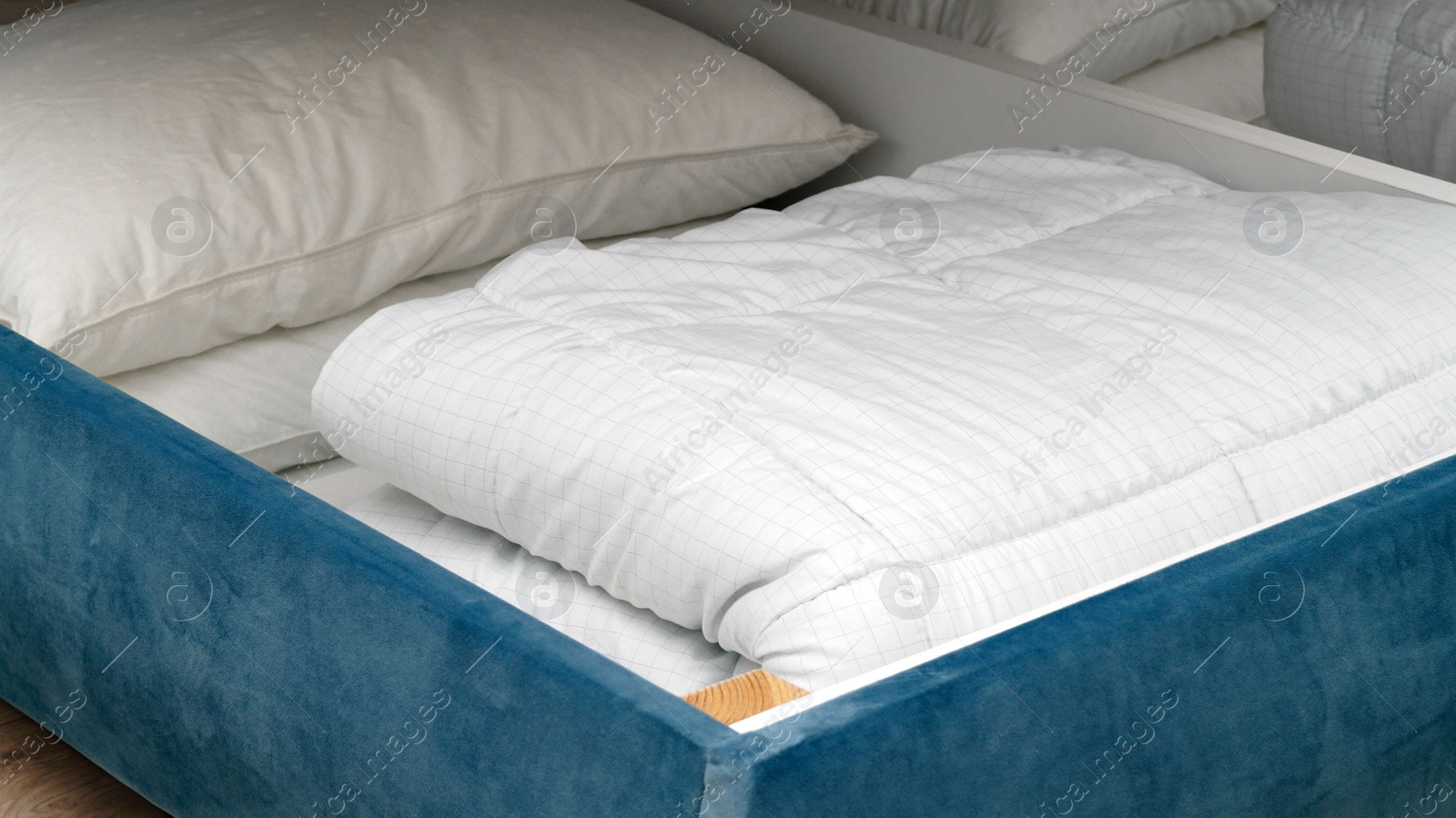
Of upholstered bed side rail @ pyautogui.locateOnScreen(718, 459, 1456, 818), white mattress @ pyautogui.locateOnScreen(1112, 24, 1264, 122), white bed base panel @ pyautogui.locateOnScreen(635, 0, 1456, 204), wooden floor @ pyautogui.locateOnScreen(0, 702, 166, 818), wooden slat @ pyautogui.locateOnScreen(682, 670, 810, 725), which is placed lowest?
wooden floor @ pyautogui.locateOnScreen(0, 702, 166, 818)

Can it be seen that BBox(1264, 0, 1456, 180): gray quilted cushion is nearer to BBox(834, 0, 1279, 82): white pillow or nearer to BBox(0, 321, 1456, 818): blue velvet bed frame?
BBox(834, 0, 1279, 82): white pillow

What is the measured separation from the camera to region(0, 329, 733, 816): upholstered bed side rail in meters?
0.71

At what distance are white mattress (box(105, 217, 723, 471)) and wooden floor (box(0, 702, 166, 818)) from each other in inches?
11.6

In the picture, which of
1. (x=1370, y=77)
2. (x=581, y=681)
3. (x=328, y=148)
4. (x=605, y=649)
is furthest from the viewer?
(x=1370, y=77)

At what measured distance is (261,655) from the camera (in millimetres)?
879

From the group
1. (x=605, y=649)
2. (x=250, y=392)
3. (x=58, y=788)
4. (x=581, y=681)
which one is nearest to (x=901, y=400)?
(x=605, y=649)

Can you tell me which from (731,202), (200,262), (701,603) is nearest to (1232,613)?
(701,603)

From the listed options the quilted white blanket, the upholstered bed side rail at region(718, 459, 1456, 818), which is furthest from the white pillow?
the upholstered bed side rail at region(718, 459, 1456, 818)

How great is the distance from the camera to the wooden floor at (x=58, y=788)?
44.9 inches

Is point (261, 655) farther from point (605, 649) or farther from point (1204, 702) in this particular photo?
point (1204, 702)

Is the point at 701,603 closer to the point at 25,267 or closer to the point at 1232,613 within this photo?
the point at 1232,613

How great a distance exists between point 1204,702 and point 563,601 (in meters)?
0.42

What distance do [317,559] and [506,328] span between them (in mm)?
300

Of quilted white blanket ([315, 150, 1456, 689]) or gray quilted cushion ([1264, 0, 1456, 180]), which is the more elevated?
gray quilted cushion ([1264, 0, 1456, 180])
